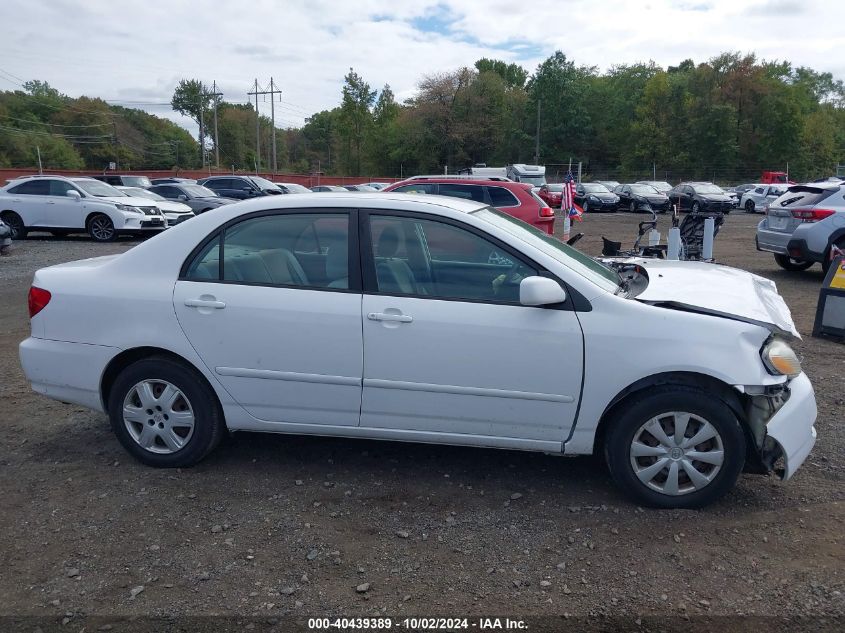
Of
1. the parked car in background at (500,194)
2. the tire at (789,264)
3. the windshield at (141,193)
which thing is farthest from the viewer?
the windshield at (141,193)

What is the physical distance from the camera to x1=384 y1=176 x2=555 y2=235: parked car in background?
38.7 ft

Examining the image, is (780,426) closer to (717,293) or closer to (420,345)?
(717,293)

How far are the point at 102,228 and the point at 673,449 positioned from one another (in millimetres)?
17192

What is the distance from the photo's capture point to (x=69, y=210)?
18.0m

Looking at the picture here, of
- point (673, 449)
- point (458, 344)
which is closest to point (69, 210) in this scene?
point (458, 344)

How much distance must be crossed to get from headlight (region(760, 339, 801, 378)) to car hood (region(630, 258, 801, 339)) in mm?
89

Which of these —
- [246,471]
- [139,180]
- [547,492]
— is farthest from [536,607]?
[139,180]

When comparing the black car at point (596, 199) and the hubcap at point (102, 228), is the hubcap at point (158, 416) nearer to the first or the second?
the hubcap at point (102, 228)

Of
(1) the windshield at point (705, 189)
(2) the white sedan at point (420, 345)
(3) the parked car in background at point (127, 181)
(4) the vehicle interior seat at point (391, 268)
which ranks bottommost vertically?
(2) the white sedan at point (420, 345)

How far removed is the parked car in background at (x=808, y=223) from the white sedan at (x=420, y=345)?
305 inches

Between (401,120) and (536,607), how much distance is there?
3044 inches

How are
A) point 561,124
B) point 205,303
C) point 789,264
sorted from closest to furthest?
point 205,303 < point 789,264 < point 561,124

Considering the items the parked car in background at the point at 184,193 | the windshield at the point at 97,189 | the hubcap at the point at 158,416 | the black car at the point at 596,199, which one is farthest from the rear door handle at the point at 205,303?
the black car at the point at 596,199

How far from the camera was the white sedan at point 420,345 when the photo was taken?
370cm
